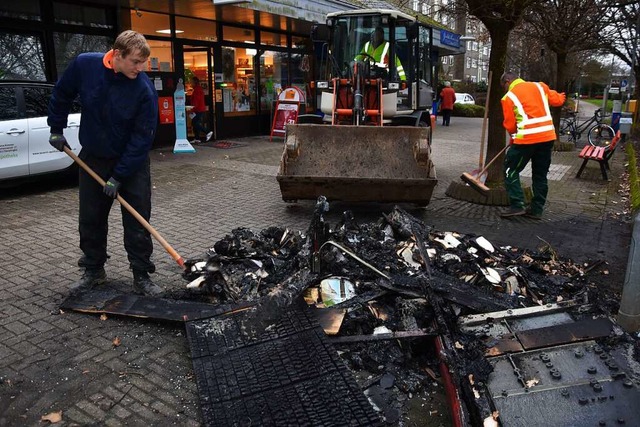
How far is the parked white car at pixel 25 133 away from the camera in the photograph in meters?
7.60

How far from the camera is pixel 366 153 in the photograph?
7691mm

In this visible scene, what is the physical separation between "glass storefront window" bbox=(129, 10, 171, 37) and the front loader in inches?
208

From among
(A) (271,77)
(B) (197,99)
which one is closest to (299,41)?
(A) (271,77)

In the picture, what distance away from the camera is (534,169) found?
7473 mm

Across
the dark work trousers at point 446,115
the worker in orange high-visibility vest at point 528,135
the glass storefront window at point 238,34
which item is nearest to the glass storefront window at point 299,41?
the glass storefront window at point 238,34

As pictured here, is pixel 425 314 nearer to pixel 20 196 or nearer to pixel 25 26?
pixel 20 196

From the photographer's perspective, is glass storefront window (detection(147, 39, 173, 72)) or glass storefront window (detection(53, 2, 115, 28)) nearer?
glass storefront window (detection(53, 2, 115, 28))

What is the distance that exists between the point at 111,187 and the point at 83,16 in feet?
29.6

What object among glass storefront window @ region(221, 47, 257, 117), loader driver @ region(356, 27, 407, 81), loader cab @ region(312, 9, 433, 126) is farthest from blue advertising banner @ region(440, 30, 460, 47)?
loader driver @ region(356, 27, 407, 81)

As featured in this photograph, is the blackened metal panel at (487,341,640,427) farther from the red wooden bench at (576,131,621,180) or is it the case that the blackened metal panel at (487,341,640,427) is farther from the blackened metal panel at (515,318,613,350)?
the red wooden bench at (576,131,621,180)

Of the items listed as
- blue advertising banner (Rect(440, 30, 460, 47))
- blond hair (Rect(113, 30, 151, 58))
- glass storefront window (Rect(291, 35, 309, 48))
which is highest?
blue advertising banner (Rect(440, 30, 460, 47))

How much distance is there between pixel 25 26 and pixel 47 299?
8.14 meters

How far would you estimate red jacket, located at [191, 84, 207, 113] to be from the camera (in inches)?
556

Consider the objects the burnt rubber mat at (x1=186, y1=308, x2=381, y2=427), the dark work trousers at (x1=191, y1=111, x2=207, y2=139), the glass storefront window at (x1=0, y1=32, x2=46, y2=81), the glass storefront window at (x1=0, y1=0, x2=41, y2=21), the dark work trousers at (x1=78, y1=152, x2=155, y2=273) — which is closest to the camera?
the burnt rubber mat at (x1=186, y1=308, x2=381, y2=427)
